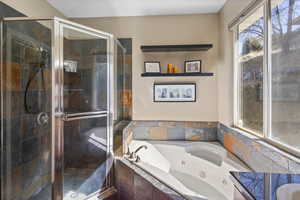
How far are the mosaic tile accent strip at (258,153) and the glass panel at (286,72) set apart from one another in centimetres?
12

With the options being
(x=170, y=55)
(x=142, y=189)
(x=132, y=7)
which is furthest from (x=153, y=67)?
(x=142, y=189)

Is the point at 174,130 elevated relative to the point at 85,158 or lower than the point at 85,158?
elevated

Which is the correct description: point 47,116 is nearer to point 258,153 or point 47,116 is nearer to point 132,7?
point 132,7

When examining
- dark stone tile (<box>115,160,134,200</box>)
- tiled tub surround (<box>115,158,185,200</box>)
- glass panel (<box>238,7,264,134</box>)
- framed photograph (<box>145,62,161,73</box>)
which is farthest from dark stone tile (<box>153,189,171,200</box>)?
framed photograph (<box>145,62,161,73</box>)

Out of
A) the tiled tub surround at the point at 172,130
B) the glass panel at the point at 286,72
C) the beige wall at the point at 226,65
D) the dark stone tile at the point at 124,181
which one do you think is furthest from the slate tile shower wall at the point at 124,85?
the glass panel at the point at 286,72

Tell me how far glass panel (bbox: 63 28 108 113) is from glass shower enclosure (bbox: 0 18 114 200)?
13mm

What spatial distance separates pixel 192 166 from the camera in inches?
83.4

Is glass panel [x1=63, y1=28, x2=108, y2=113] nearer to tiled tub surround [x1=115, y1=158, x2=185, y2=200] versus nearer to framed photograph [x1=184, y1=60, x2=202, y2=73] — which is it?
tiled tub surround [x1=115, y1=158, x2=185, y2=200]

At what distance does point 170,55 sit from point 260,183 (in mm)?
2307

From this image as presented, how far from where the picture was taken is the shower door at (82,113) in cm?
179

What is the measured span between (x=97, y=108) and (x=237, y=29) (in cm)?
204

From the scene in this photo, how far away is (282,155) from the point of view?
131 centimetres

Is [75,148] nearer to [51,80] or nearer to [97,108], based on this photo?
[97,108]

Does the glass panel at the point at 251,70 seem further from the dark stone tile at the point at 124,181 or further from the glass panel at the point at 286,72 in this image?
the dark stone tile at the point at 124,181
